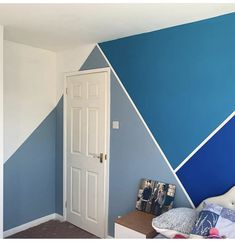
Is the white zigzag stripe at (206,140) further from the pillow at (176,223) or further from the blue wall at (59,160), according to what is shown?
the blue wall at (59,160)

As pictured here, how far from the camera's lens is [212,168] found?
2.39 meters

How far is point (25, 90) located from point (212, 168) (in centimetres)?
249

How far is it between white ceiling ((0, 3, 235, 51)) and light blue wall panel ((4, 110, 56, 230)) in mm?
1302

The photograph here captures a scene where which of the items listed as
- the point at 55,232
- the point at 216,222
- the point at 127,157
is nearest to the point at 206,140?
the point at 216,222

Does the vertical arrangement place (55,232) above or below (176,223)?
below

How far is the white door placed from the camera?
126 inches

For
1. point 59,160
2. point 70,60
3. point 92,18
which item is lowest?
point 59,160

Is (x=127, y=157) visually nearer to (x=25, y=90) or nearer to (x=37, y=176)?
(x=37, y=176)

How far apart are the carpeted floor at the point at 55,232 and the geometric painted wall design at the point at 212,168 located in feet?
4.96

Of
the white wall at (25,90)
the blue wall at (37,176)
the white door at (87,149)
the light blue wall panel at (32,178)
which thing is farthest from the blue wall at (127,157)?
the light blue wall panel at (32,178)

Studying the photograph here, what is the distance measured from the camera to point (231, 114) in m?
2.27

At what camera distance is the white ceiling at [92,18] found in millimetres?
2109

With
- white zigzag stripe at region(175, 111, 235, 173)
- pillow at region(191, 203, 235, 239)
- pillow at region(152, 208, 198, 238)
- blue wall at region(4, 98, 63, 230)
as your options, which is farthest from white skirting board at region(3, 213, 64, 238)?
pillow at region(191, 203, 235, 239)

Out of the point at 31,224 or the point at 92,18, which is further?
the point at 31,224
